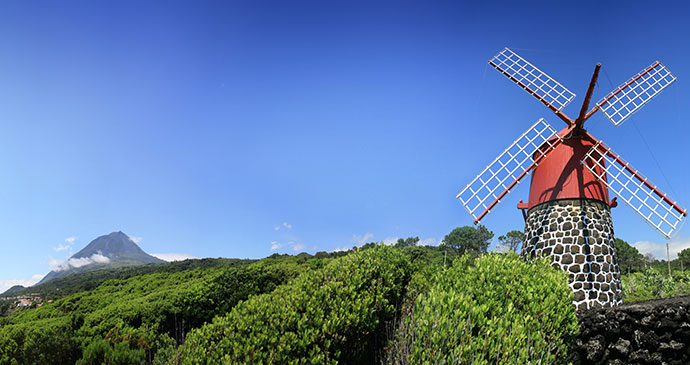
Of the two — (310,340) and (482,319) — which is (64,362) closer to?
(310,340)

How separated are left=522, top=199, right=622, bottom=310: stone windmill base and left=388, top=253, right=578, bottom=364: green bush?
3.21 metres

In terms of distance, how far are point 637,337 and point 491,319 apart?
3588 millimetres

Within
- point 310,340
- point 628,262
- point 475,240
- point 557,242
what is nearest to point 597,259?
point 557,242

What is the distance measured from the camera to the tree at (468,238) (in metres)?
54.4

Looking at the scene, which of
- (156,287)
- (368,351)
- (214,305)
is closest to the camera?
(368,351)

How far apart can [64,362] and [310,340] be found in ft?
31.1

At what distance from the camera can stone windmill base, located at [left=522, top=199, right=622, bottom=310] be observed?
35.9 feet

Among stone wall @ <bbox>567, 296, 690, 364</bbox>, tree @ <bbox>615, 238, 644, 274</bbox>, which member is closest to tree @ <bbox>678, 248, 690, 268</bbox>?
tree @ <bbox>615, 238, 644, 274</bbox>

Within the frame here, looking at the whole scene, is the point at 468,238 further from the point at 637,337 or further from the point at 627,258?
the point at 637,337

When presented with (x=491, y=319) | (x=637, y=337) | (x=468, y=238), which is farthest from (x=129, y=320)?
(x=468, y=238)

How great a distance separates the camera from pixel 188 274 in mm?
23922

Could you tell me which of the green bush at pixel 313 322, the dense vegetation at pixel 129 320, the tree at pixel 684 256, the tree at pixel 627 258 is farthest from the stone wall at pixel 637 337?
the tree at pixel 684 256

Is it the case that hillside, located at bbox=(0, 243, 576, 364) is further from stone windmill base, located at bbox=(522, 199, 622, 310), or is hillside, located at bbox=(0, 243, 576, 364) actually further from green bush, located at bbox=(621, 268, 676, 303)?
green bush, located at bbox=(621, 268, 676, 303)

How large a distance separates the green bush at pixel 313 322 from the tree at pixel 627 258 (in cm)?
6118
